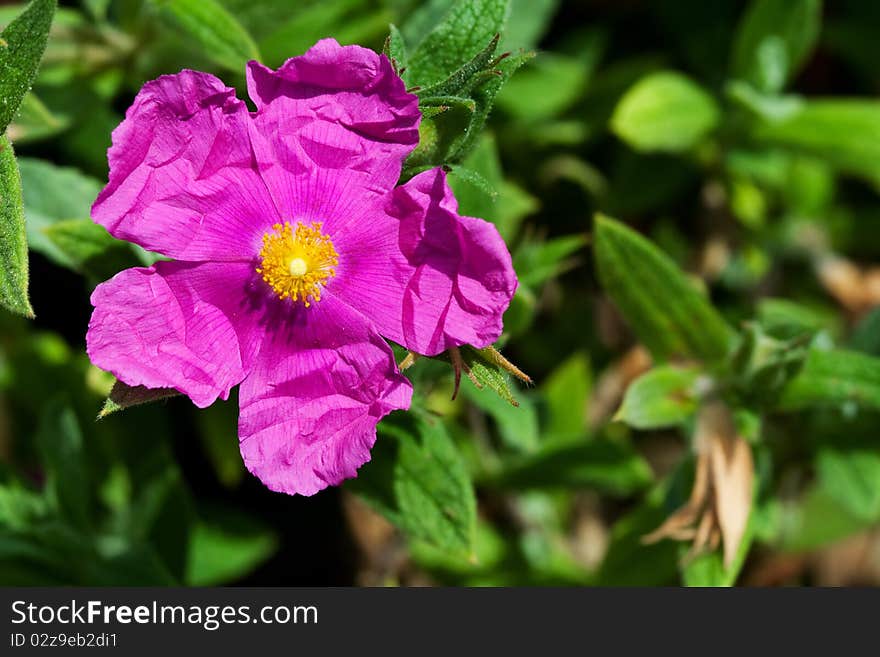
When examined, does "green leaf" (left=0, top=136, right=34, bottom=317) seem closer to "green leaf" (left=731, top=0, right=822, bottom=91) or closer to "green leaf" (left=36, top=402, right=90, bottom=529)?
"green leaf" (left=36, top=402, right=90, bottom=529)

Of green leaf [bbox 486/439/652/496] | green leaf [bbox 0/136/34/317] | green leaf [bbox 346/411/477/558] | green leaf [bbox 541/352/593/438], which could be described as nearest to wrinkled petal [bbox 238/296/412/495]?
green leaf [bbox 346/411/477/558]

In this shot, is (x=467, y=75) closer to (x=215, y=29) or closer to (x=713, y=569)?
(x=215, y=29)

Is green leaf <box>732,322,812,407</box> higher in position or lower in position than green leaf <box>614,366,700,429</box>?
higher

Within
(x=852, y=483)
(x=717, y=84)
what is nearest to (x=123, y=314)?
(x=852, y=483)

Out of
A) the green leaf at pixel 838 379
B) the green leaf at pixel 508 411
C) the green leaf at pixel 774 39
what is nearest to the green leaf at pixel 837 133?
the green leaf at pixel 774 39

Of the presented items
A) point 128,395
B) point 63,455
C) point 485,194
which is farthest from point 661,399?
point 63,455

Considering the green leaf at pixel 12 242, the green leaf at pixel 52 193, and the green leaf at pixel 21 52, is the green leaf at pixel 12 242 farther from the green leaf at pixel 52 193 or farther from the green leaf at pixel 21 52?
the green leaf at pixel 52 193
